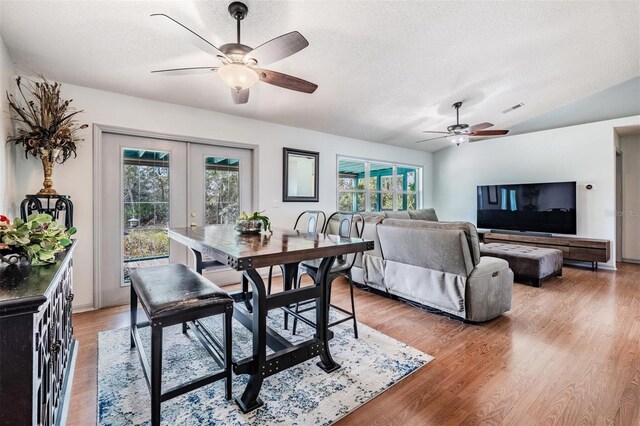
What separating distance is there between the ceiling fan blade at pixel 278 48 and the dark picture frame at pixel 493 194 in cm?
590

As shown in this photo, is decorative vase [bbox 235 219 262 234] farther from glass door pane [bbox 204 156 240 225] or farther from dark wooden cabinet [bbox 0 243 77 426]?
glass door pane [bbox 204 156 240 225]

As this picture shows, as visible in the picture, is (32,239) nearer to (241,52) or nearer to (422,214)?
(241,52)

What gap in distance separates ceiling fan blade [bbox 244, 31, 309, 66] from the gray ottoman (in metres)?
4.14

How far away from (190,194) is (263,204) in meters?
1.03

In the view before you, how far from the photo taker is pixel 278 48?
191cm

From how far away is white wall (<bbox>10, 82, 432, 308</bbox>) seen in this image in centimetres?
306

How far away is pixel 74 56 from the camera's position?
262 cm

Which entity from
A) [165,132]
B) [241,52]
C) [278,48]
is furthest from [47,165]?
[278,48]

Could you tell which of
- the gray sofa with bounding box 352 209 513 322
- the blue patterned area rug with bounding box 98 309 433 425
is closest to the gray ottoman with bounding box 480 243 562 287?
the gray sofa with bounding box 352 209 513 322

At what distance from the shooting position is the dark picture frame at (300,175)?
15.5ft

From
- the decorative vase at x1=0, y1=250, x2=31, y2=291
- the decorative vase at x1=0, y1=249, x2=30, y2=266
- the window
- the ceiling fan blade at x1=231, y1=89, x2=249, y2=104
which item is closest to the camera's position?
the decorative vase at x1=0, y1=250, x2=31, y2=291

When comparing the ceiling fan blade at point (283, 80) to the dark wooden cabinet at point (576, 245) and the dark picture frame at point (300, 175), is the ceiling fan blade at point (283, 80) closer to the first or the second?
the dark picture frame at point (300, 175)

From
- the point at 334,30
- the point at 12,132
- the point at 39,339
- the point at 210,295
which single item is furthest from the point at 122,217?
the point at 334,30

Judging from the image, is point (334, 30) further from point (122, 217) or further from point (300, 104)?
point (122, 217)
